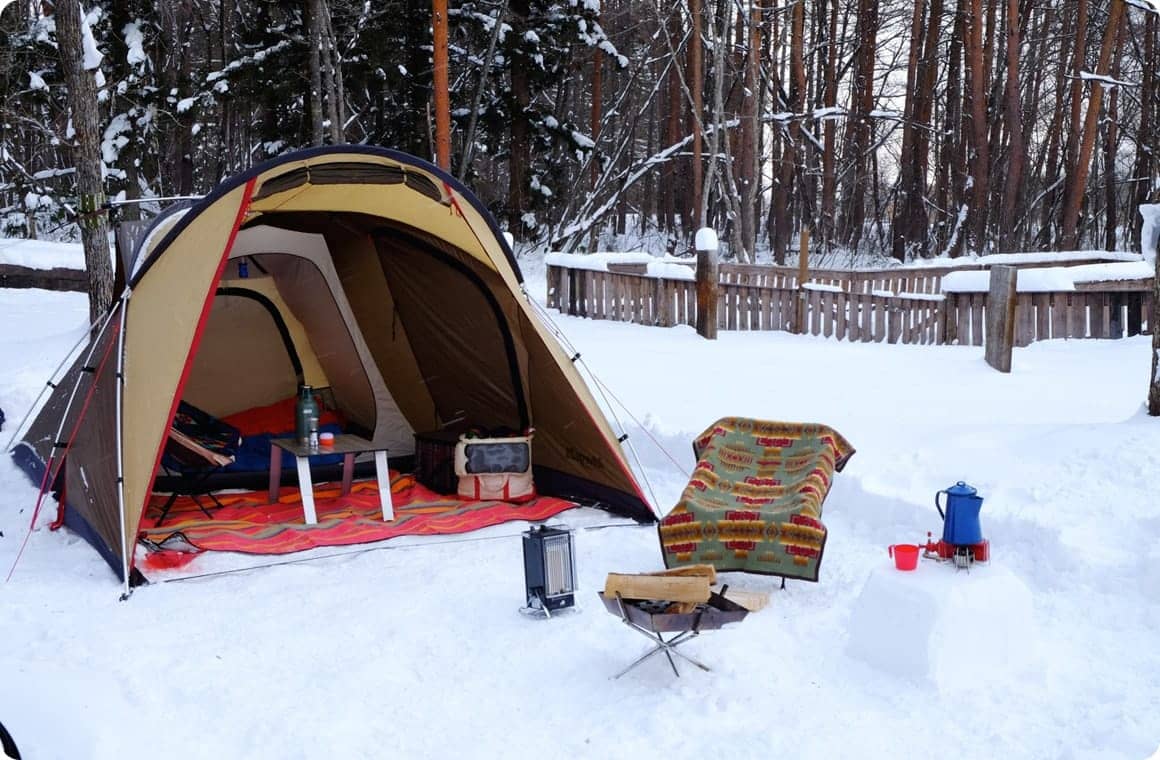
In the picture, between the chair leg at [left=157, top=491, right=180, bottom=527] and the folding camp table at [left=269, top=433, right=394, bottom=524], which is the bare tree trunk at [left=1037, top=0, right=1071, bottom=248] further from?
the chair leg at [left=157, top=491, right=180, bottom=527]

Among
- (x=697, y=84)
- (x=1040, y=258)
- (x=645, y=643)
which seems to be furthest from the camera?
(x=697, y=84)

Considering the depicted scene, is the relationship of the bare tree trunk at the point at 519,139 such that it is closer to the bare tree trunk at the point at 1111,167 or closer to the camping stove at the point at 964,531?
the bare tree trunk at the point at 1111,167

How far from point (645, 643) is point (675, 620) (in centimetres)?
52

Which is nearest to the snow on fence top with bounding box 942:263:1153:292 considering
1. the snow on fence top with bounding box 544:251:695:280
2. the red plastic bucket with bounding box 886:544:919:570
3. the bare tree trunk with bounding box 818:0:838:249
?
the snow on fence top with bounding box 544:251:695:280

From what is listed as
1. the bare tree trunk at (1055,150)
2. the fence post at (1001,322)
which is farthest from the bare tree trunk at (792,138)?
the fence post at (1001,322)

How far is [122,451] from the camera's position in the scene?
580 cm

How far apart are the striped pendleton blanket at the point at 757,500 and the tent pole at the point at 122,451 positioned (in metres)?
2.67

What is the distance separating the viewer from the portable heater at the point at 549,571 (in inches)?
197

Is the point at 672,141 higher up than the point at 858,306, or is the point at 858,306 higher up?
the point at 672,141

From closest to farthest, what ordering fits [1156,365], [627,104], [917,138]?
[1156,365], [917,138], [627,104]

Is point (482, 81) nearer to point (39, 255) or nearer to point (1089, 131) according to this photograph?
point (39, 255)

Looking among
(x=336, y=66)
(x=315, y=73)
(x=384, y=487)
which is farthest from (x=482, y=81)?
(x=384, y=487)

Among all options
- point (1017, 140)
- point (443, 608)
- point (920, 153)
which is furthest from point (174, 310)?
point (920, 153)

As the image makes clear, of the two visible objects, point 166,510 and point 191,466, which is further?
point 191,466
